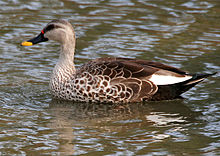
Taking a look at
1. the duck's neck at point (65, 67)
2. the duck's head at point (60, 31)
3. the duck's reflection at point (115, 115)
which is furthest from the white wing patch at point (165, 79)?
the duck's head at point (60, 31)

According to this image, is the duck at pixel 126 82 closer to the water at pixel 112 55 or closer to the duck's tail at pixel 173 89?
the duck's tail at pixel 173 89

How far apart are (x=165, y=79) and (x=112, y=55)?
2.65m

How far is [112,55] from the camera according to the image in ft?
39.4

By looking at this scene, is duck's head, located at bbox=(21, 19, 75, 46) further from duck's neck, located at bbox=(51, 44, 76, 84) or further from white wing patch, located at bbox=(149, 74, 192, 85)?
white wing patch, located at bbox=(149, 74, 192, 85)

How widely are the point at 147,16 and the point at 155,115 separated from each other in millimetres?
6233

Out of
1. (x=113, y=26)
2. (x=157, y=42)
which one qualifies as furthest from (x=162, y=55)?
(x=113, y=26)

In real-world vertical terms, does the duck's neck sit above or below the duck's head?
below

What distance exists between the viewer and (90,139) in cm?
788

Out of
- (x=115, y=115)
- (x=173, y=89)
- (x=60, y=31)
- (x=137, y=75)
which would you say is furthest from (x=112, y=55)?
(x=115, y=115)

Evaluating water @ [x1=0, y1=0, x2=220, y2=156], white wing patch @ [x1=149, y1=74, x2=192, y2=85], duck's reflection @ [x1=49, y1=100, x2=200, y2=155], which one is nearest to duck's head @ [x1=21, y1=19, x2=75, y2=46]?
water @ [x1=0, y1=0, x2=220, y2=156]

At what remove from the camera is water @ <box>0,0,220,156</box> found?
7.77 m

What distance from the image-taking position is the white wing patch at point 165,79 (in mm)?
9562

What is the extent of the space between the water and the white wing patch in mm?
449

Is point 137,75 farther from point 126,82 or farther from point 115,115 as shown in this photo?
point 115,115
